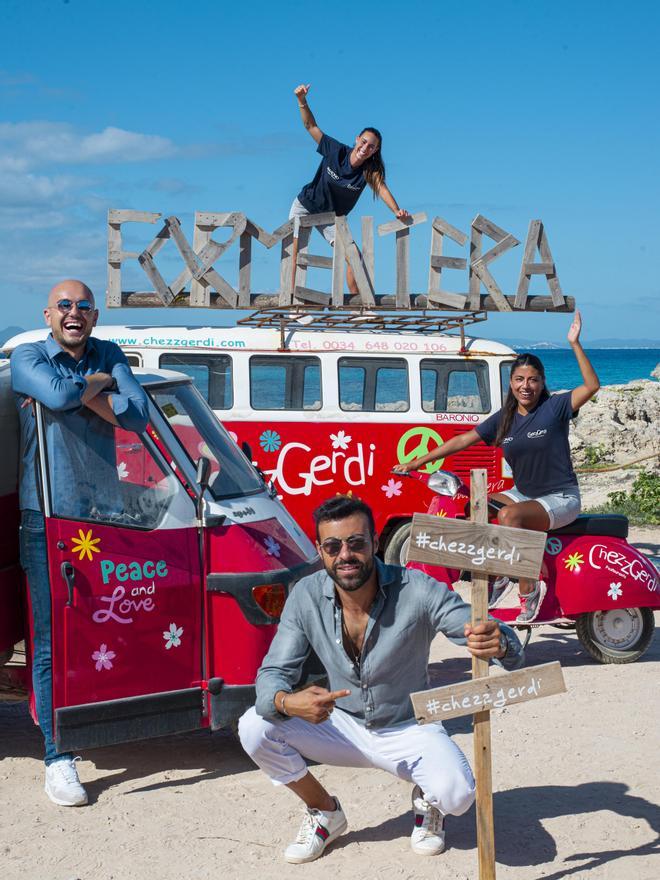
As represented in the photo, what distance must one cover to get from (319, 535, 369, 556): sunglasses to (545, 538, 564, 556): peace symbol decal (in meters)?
3.40

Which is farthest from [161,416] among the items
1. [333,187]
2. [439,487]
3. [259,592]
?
[333,187]

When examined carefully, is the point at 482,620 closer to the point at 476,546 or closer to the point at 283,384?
the point at 476,546

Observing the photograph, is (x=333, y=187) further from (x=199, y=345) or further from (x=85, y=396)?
(x=85, y=396)

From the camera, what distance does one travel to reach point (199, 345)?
10719 mm

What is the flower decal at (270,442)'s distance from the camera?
35.0 ft

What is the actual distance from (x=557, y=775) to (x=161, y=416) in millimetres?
2601

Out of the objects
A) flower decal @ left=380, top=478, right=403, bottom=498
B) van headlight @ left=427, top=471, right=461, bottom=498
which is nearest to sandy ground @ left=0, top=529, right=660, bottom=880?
van headlight @ left=427, top=471, right=461, bottom=498

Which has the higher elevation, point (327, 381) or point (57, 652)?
point (327, 381)

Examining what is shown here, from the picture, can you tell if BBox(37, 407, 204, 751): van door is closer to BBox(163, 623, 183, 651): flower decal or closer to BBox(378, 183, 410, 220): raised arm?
BBox(163, 623, 183, 651): flower decal

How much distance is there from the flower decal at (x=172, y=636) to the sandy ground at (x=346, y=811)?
68cm

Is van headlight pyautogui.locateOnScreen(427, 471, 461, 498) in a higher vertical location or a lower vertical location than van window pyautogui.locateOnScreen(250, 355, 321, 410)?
lower

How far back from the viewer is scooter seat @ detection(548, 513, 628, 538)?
729 cm

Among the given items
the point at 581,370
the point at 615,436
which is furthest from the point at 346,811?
the point at 615,436

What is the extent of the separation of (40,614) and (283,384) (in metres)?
6.15
